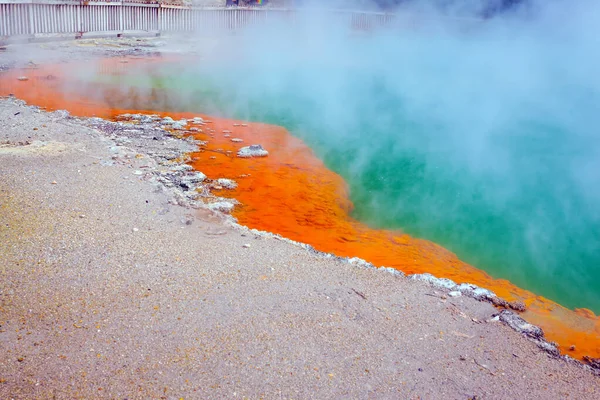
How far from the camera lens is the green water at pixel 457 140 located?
174 inches

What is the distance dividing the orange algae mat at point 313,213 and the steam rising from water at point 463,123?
26cm

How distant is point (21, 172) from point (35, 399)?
8.21ft

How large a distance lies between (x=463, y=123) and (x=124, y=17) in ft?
30.8

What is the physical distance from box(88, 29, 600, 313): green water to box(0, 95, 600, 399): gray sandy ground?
4.93 feet

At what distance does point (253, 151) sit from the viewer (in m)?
5.44

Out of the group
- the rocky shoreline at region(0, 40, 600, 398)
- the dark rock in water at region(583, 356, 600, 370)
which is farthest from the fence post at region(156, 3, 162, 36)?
the dark rock in water at region(583, 356, 600, 370)

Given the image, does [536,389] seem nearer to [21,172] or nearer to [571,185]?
[21,172]


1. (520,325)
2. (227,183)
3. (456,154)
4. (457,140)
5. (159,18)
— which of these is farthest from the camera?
(159,18)

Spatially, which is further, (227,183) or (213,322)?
(227,183)

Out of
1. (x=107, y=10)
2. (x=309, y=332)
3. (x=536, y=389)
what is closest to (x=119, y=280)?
(x=309, y=332)

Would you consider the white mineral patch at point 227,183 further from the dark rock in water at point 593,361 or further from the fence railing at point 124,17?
the fence railing at point 124,17

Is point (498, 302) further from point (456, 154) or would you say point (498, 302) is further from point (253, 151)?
point (456, 154)

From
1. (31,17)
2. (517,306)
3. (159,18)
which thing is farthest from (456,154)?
(159,18)

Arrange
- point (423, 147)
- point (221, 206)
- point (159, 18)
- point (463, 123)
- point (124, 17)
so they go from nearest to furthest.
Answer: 1. point (221, 206)
2. point (423, 147)
3. point (463, 123)
4. point (124, 17)
5. point (159, 18)
